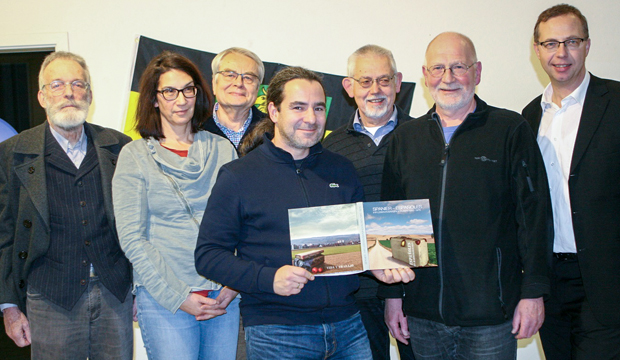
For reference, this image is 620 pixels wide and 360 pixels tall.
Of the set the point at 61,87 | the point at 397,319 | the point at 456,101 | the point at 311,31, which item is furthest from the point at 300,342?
the point at 311,31

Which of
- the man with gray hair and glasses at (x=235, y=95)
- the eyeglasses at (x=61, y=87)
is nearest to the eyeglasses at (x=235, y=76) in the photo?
the man with gray hair and glasses at (x=235, y=95)

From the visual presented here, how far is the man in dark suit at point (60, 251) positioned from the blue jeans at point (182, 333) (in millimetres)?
388

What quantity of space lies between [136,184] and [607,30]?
4433 mm

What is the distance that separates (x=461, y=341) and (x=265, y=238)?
1.02 m

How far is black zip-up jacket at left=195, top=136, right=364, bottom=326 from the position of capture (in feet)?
6.48

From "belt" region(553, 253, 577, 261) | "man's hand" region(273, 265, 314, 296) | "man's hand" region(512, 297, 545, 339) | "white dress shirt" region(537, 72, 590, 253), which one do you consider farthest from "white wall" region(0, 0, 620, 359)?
"man's hand" region(273, 265, 314, 296)

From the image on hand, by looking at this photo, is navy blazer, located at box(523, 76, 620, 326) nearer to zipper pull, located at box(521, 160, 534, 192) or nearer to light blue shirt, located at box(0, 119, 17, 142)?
zipper pull, located at box(521, 160, 534, 192)

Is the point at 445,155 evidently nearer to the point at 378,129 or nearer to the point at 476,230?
the point at 476,230

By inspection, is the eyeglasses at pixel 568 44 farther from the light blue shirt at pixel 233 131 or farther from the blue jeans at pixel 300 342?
the blue jeans at pixel 300 342

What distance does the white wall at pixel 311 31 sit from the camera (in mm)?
4512

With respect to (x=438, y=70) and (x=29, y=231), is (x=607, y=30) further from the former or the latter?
(x=29, y=231)

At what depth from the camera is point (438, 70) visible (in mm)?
2494

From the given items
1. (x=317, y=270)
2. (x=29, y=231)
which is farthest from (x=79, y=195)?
(x=317, y=270)

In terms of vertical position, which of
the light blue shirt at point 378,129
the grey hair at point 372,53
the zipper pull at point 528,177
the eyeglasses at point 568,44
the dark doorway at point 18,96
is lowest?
the zipper pull at point 528,177
